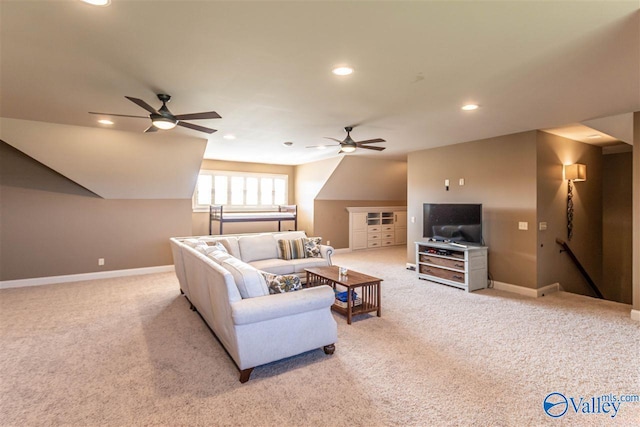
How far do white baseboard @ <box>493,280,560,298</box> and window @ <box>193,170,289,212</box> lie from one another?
19.7ft

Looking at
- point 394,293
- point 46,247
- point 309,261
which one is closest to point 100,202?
point 46,247

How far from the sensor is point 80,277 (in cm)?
572

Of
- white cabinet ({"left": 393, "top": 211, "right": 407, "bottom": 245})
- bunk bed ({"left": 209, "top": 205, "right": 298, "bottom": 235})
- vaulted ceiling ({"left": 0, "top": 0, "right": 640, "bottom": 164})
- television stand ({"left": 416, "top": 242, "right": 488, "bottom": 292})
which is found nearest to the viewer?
vaulted ceiling ({"left": 0, "top": 0, "right": 640, "bottom": 164})

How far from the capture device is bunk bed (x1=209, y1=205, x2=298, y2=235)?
7696 mm

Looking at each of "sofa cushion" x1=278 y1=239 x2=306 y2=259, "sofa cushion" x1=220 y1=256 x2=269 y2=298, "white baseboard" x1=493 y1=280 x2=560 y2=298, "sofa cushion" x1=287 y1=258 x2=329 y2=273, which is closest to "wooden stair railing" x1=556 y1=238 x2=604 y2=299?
"white baseboard" x1=493 y1=280 x2=560 y2=298

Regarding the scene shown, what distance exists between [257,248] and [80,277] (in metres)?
3.31

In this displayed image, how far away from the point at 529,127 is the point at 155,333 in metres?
5.73

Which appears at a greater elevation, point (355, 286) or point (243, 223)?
point (243, 223)

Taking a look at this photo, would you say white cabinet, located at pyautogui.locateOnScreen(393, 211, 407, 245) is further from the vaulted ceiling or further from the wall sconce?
the vaulted ceiling

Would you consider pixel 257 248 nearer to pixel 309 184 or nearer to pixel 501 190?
pixel 309 184

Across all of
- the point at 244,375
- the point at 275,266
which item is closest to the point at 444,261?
the point at 275,266

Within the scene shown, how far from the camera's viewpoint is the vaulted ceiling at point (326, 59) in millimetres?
1925

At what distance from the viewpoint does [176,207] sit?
21.8ft

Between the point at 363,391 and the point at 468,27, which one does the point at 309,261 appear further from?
the point at 468,27
